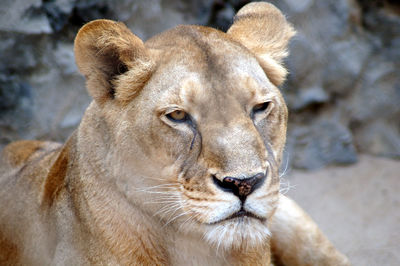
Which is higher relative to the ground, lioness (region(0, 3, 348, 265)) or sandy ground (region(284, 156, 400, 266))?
lioness (region(0, 3, 348, 265))

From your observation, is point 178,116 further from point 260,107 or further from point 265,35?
point 265,35

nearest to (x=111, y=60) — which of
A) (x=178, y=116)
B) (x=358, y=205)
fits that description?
(x=178, y=116)

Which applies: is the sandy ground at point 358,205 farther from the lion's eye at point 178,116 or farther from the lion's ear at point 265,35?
the lion's eye at point 178,116

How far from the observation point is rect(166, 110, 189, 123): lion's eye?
254 cm

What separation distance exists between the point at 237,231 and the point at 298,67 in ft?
11.5

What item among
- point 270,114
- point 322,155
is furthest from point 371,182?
point 270,114

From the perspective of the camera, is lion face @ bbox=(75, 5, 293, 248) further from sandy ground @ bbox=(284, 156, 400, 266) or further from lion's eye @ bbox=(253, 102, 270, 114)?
sandy ground @ bbox=(284, 156, 400, 266)

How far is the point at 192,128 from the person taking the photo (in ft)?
8.32

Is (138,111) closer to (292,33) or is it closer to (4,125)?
(292,33)

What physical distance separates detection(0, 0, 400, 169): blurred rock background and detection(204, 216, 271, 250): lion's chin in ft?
8.30

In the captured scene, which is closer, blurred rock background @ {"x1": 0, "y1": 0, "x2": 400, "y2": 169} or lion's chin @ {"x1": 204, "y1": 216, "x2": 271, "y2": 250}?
lion's chin @ {"x1": 204, "y1": 216, "x2": 271, "y2": 250}

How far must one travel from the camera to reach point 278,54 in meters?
3.20

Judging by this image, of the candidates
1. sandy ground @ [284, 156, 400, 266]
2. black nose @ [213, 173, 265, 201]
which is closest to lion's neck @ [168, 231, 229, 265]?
black nose @ [213, 173, 265, 201]

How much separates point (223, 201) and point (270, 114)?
0.62 metres
